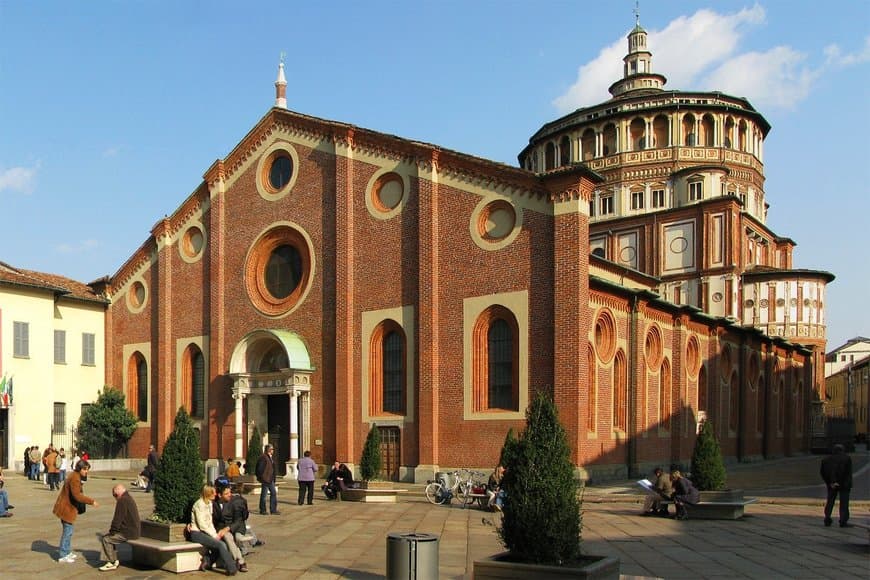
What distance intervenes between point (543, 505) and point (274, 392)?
22453 mm

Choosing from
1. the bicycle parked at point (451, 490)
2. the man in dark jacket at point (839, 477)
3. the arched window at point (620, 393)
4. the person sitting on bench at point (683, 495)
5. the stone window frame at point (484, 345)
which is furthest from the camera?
the arched window at point (620, 393)

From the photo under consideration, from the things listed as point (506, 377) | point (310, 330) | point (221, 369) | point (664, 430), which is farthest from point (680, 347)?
point (221, 369)

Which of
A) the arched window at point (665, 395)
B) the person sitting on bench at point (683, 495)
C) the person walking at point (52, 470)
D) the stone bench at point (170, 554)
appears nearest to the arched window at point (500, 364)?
the person sitting on bench at point (683, 495)

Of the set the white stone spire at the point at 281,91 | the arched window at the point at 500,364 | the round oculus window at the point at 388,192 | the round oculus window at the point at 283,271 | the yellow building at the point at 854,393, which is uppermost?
the white stone spire at the point at 281,91

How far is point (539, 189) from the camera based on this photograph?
25.4 m

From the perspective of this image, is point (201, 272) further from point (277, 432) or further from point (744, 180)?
point (744, 180)

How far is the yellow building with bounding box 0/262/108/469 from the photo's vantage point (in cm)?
3472

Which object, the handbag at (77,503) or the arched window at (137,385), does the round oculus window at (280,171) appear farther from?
the handbag at (77,503)

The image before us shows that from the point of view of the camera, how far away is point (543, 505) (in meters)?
10.2

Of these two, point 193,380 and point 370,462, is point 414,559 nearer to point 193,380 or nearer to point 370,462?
point 370,462

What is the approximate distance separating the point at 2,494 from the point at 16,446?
1720 centimetres

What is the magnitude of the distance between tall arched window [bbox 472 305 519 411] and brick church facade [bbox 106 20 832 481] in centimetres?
5

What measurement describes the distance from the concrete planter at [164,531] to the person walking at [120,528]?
0.18 meters

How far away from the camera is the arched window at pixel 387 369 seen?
A: 28.7 metres
